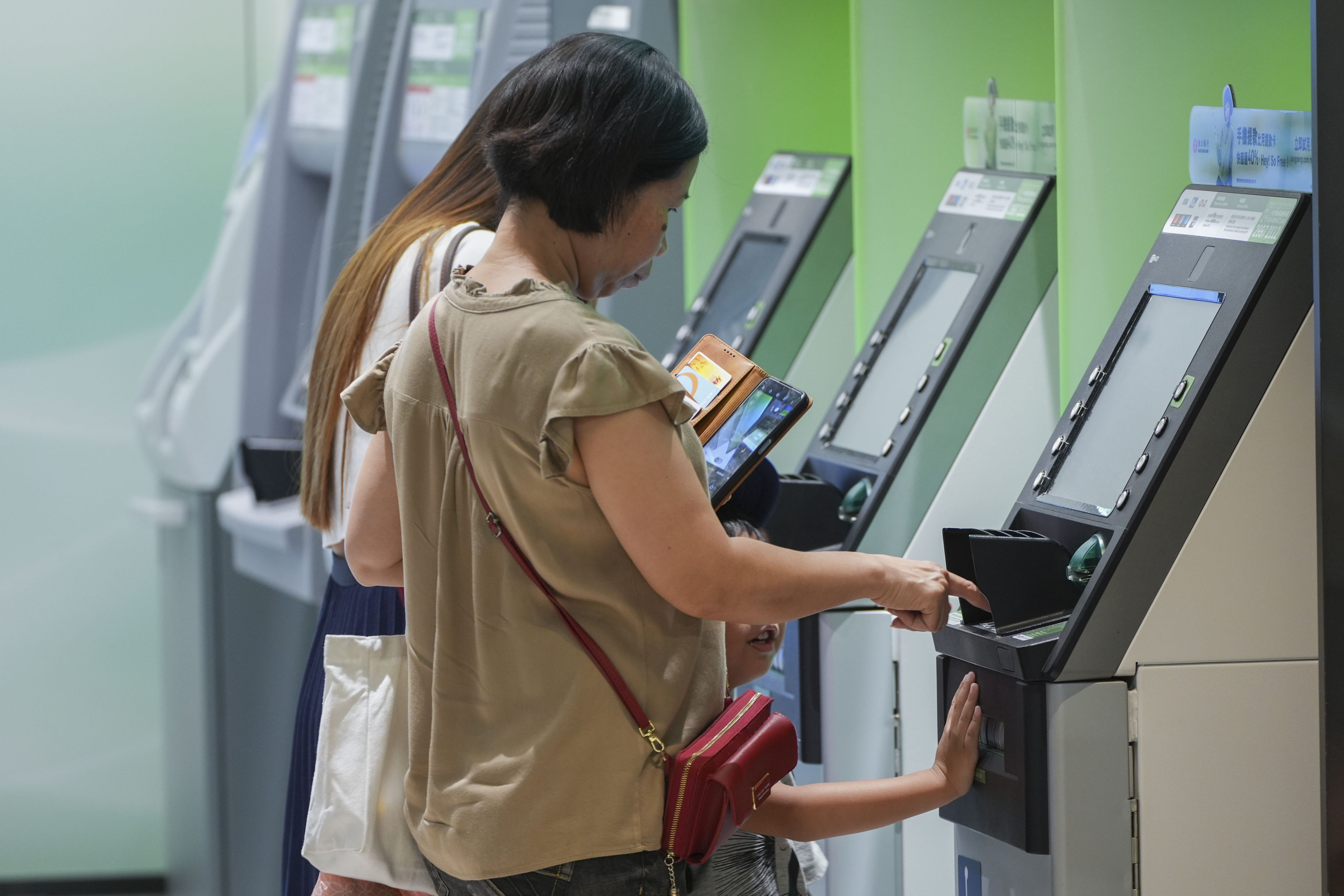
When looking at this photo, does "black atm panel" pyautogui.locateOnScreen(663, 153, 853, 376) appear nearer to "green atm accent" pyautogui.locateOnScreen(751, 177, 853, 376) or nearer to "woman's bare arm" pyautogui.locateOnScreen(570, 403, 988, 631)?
"green atm accent" pyautogui.locateOnScreen(751, 177, 853, 376)

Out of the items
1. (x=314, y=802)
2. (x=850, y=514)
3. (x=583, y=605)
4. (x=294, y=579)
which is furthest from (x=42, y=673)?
(x=583, y=605)

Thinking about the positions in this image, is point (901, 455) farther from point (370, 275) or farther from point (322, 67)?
point (322, 67)

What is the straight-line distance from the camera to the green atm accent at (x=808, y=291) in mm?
2885

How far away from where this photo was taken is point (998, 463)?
2.29 metres

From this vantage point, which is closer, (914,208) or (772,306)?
(914,208)

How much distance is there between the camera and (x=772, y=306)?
2861 millimetres

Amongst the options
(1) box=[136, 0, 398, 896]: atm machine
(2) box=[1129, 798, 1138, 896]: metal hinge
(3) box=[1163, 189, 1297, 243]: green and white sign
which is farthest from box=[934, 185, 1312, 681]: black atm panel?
(1) box=[136, 0, 398, 896]: atm machine

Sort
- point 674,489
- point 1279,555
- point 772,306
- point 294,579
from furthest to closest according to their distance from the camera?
point 294,579, point 772,306, point 1279,555, point 674,489

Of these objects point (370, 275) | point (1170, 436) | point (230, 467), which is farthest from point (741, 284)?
point (230, 467)

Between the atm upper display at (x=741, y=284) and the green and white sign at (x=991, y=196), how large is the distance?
505mm

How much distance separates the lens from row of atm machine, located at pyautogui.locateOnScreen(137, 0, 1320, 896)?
1680 millimetres

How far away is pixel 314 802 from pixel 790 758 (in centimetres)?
47

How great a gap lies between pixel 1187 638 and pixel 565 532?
29.7 inches

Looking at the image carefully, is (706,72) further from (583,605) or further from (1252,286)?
(583,605)
